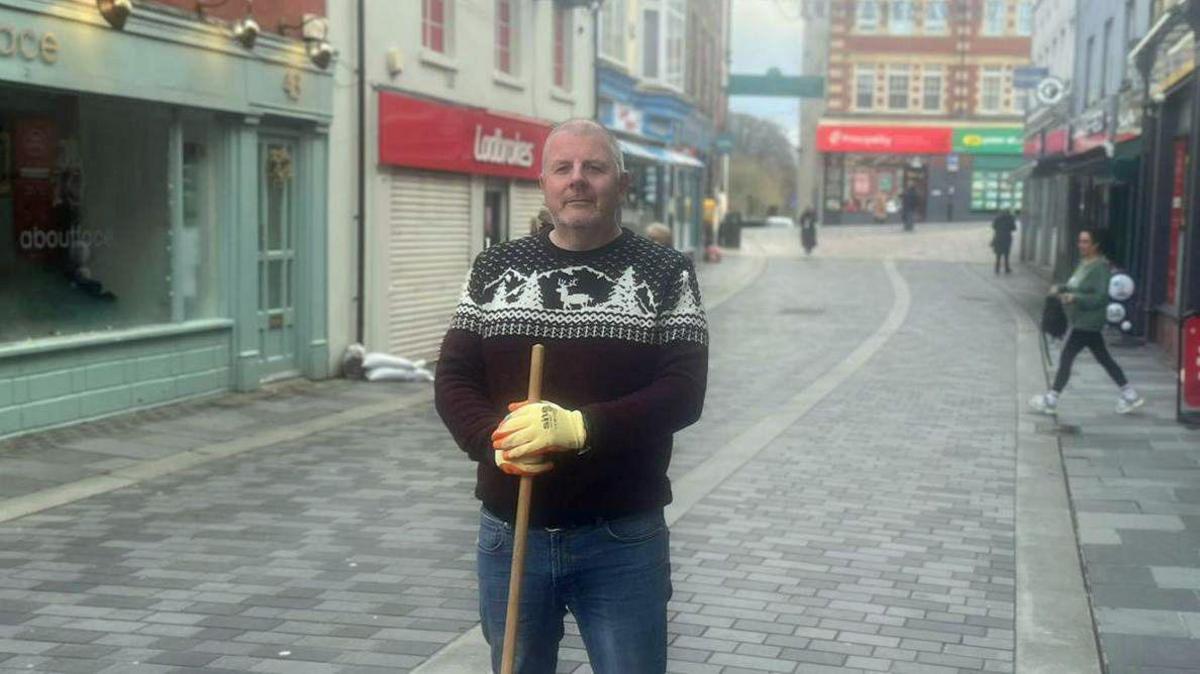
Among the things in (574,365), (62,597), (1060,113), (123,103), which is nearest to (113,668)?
(62,597)

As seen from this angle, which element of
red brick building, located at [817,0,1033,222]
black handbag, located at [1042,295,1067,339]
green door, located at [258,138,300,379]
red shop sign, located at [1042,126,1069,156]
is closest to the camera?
black handbag, located at [1042,295,1067,339]

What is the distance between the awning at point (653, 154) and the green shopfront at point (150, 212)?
1378 cm

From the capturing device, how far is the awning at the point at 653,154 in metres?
28.8

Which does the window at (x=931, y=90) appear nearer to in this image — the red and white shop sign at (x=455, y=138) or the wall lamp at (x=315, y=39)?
the red and white shop sign at (x=455, y=138)

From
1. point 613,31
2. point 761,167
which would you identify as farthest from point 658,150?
point 761,167

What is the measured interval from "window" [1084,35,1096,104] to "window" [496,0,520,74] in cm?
1246

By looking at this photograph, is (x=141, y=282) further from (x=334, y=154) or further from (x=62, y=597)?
(x=62, y=597)

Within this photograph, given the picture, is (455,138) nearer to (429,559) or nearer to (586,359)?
(429,559)

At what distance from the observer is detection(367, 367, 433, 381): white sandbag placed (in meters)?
14.6

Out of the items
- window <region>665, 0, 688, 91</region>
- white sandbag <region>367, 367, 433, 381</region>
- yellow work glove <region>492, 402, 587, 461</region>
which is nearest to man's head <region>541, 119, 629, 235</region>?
yellow work glove <region>492, 402, 587, 461</region>

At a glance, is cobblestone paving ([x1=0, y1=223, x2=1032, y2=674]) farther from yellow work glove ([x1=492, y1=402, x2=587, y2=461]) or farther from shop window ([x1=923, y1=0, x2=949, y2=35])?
shop window ([x1=923, y1=0, x2=949, y2=35])

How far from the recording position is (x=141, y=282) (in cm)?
1218

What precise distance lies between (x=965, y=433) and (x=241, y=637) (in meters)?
7.32

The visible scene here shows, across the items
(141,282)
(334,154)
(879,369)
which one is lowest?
(879,369)
